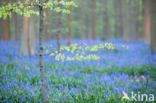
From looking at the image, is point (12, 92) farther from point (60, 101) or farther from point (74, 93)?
point (74, 93)

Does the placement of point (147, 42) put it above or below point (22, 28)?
below

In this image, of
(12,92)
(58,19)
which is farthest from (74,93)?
(58,19)

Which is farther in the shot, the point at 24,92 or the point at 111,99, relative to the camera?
the point at 24,92

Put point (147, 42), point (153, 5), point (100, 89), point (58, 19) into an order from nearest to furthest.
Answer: point (100, 89), point (58, 19), point (153, 5), point (147, 42)

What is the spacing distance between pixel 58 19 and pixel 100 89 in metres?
6.39

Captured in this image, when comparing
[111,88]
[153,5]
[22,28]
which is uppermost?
[153,5]

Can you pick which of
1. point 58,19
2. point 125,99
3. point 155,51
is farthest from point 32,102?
point 155,51

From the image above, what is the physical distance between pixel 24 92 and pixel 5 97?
1.67 ft

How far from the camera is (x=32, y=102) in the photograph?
3.53 m

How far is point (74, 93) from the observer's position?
12.9 ft

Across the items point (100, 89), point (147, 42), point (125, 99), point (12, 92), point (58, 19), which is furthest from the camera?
point (147, 42)

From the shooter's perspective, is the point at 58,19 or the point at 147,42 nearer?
the point at 58,19

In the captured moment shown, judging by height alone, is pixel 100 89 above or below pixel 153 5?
below

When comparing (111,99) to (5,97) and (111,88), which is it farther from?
(5,97)
